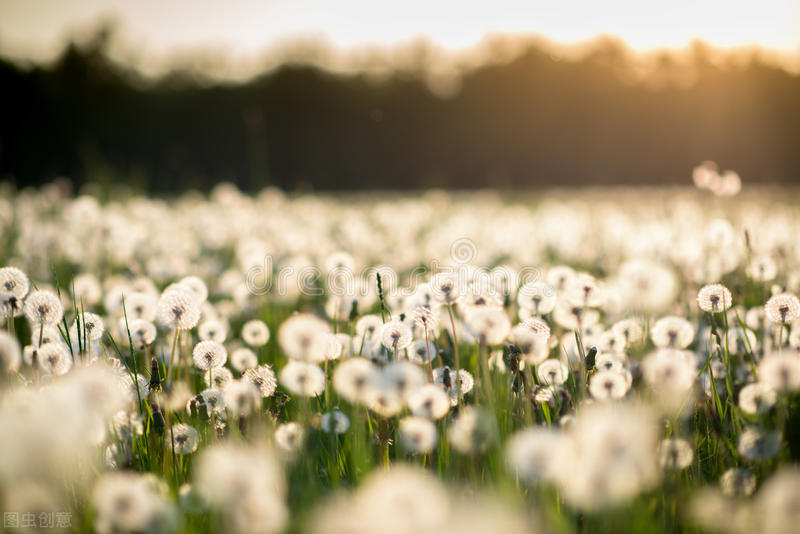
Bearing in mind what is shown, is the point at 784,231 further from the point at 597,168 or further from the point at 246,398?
the point at 597,168

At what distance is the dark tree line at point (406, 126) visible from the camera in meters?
19.8

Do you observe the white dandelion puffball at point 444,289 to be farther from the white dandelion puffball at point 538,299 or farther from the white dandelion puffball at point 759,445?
the white dandelion puffball at point 759,445

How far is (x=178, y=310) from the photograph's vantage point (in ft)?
5.62

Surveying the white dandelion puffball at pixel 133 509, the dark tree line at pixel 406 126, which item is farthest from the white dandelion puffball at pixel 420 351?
the dark tree line at pixel 406 126

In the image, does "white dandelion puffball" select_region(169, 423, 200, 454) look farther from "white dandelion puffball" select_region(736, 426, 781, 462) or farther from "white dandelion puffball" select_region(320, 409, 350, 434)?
"white dandelion puffball" select_region(736, 426, 781, 462)

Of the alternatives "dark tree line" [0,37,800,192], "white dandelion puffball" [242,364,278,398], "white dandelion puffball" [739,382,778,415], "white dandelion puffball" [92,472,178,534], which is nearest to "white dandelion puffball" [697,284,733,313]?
"white dandelion puffball" [739,382,778,415]

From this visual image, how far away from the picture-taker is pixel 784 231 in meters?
3.71

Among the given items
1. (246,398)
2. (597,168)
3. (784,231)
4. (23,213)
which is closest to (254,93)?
(597,168)

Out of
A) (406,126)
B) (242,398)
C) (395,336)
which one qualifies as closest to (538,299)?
(395,336)

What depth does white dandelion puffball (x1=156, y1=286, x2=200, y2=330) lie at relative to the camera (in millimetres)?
1713

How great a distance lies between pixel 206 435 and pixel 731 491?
122 cm
